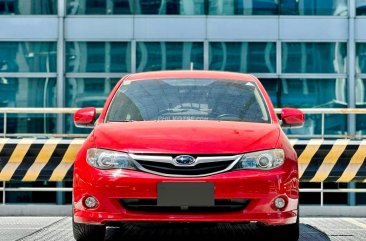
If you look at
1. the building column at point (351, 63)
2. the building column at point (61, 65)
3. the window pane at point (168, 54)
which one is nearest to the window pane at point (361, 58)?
the building column at point (351, 63)

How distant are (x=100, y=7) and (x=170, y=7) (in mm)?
1574

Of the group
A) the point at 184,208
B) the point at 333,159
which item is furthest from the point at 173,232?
the point at 333,159

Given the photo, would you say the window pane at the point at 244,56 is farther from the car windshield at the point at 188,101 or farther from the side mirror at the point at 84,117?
the side mirror at the point at 84,117

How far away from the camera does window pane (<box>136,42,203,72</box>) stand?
63.0ft

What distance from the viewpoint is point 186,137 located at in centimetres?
675

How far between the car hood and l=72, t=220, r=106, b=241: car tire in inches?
30.7

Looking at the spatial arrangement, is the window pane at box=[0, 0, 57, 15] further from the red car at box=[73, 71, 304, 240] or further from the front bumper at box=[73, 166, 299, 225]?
the front bumper at box=[73, 166, 299, 225]

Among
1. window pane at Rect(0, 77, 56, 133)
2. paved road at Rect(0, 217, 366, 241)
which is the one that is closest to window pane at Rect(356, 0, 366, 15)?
window pane at Rect(0, 77, 56, 133)

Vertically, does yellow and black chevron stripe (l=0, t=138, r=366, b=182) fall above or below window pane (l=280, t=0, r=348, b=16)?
below

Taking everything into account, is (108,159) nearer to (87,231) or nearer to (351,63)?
(87,231)

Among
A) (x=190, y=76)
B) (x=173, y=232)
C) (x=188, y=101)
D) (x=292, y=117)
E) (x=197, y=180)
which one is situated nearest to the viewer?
(x=197, y=180)

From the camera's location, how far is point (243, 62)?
19.3 metres

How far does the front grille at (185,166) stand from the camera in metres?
6.57

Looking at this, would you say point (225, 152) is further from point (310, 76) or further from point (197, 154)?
point (310, 76)
